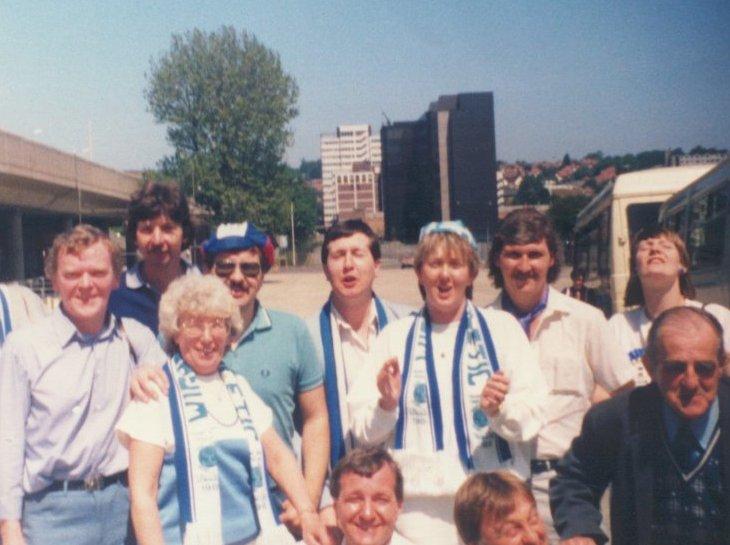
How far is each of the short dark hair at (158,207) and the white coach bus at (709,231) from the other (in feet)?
21.2

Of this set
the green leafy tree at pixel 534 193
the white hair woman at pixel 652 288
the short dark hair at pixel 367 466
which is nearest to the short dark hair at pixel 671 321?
the short dark hair at pixel 367 466

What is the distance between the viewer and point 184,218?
4691 millimetres

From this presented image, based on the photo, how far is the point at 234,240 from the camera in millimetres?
3883

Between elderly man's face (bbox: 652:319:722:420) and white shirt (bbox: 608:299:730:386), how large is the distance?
1.28 m

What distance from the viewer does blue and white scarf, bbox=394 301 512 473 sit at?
10.8ft

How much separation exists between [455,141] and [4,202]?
176 feet

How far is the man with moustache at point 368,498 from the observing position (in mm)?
3127

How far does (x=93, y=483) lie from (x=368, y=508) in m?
1.04

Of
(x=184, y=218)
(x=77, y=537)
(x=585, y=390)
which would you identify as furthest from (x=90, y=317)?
(x=585, y=390)

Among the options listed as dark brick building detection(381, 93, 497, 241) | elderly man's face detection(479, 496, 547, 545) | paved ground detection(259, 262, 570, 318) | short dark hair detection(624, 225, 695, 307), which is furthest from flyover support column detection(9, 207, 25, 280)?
dark brick building detection(381, 93, 497, 241)

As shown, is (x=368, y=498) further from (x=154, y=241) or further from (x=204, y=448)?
(x=154, y=241)

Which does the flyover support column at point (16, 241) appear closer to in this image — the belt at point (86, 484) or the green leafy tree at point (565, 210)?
the belt at point (86, 484)

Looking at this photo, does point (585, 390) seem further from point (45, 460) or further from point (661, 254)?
point (45, 460)

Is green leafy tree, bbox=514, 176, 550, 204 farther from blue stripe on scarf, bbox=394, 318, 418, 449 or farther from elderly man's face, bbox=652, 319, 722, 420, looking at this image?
elderly man's face, bbox=652, 319, 722, 420
